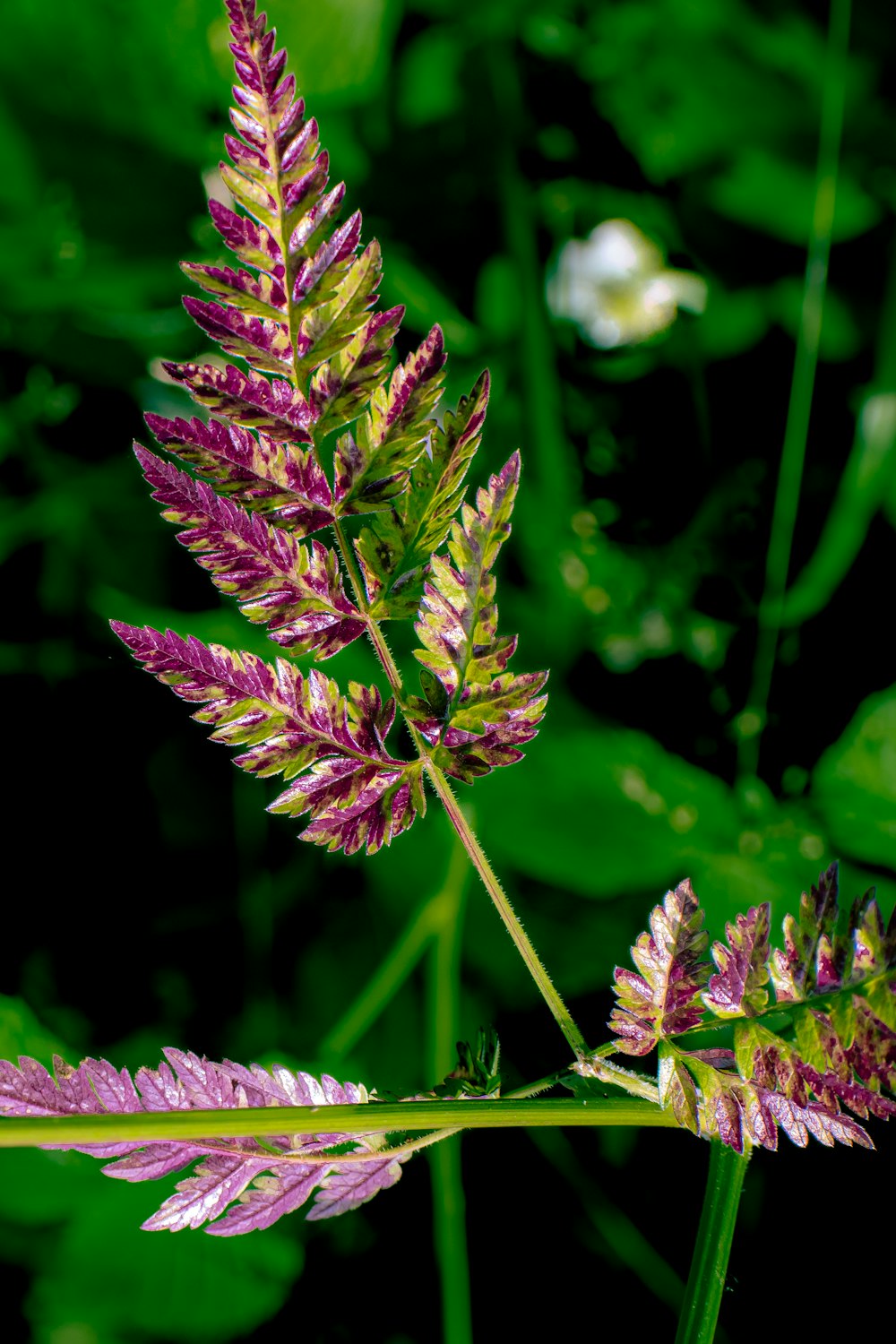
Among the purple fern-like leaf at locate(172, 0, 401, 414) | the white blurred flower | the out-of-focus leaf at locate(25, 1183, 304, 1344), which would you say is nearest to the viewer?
the purple fern-like leaf at locate(172, 0, 401, 414)

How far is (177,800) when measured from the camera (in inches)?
28.5

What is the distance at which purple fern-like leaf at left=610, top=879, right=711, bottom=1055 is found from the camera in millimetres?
Result: 293

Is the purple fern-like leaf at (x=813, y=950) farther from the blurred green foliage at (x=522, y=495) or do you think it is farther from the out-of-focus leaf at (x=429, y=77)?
the out-of-focus leaf at (x=429, y=77)

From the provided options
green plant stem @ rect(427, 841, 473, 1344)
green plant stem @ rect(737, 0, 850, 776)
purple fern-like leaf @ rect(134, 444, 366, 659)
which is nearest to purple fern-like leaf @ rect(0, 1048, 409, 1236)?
purple fern-like leaf @ rect(134, 444, 366, 659)

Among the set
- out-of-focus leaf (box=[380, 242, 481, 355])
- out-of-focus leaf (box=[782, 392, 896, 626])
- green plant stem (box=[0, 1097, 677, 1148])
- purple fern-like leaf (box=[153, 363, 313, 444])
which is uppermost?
out-of-focus leaf (box=[380, 242, 481, 355])

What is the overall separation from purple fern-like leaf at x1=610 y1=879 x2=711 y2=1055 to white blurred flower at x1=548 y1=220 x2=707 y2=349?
1.79ft

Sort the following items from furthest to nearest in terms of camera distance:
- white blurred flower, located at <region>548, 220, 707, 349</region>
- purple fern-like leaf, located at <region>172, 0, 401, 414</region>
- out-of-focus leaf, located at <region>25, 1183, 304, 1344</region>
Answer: white blurred flower, located at <region>548, 220, 707, 349</region>, out-of-focus leaf, located at <region>25, 1183, 304, 1344</region>, purple fern-like leaf, located at <region>172, 0, 401, 414</region>

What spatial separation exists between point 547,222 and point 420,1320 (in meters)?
0.78

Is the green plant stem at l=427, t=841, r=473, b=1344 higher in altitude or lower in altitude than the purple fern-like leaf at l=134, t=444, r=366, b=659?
lower

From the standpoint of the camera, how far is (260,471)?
0.28 m

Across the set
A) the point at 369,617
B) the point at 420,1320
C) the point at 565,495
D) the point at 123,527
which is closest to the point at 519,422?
the point at 565,495

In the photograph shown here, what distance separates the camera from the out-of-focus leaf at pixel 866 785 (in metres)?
0.66

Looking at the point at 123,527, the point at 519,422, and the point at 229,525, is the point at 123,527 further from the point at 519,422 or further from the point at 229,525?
the point at 229,525

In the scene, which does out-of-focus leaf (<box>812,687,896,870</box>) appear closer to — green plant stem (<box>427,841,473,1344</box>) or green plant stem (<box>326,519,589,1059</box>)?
green plant stem (<box>427,841,473,1344</box>)
